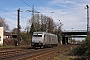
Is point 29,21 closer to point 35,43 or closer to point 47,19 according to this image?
point 47,19

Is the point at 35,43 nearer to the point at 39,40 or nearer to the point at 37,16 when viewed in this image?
the point at 39,40

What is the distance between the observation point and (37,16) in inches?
3925

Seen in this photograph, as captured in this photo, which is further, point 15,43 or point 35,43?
point 15,43

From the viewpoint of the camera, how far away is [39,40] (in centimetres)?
4378

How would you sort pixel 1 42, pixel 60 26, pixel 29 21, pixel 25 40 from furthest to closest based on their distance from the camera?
1. pixel 60 26
2. pixel 29 21
3. pixel 25 40
4. pixel 1 42

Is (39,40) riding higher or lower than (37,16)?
lower

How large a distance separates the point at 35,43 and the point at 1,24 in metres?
72.1

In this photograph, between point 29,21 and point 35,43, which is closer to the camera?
point 35,43

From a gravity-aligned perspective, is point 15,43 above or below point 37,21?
below

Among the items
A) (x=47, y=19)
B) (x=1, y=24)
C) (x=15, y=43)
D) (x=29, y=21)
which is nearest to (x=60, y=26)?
(x=47, y=19)

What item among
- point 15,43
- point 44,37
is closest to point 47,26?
point 15,43

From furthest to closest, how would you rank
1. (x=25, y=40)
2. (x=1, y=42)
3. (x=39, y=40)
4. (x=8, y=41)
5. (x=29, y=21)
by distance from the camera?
(x=29, y=21) → (x=25, y=40) → (x=8, y=41) → (x=1, y=42) → (x=39, y=40)

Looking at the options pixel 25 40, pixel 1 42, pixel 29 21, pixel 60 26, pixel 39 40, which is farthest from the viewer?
pixel 60 26

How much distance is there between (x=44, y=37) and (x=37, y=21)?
53582 millimetres
